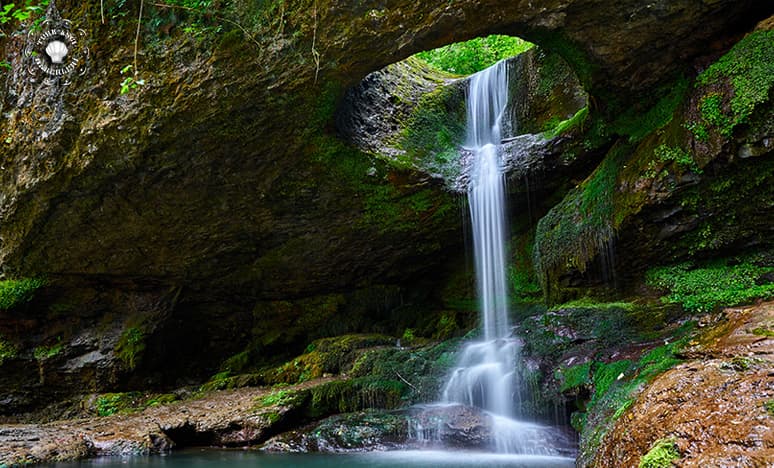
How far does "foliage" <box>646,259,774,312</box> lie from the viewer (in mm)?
5455

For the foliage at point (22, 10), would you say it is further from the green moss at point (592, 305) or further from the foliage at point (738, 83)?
the foliage at point (738, 83)

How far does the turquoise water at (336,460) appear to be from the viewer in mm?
5008

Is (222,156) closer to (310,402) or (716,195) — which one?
(310,402)

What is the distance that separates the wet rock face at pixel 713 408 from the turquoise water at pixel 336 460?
173 centimetres

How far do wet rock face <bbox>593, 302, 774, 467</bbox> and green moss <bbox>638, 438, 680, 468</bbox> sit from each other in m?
0.03

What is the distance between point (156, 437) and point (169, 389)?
16.2ft

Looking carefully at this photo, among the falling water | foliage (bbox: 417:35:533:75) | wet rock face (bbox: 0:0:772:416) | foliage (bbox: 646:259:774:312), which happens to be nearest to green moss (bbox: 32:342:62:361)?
wet rock face (bbox: 0:0:772:416)

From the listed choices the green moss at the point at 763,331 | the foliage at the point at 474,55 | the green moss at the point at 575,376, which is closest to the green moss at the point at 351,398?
the green moss at the point at 575,376

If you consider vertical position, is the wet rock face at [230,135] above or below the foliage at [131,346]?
above

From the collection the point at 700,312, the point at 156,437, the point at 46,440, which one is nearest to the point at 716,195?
the point at 700,312

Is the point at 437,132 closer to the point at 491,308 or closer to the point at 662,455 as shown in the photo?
the point at 491,308

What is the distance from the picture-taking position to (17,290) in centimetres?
955

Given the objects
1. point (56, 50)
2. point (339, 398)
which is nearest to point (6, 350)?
point (56, 50)

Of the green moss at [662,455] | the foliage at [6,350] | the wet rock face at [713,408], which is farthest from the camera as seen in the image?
the foliage at [6,350]
